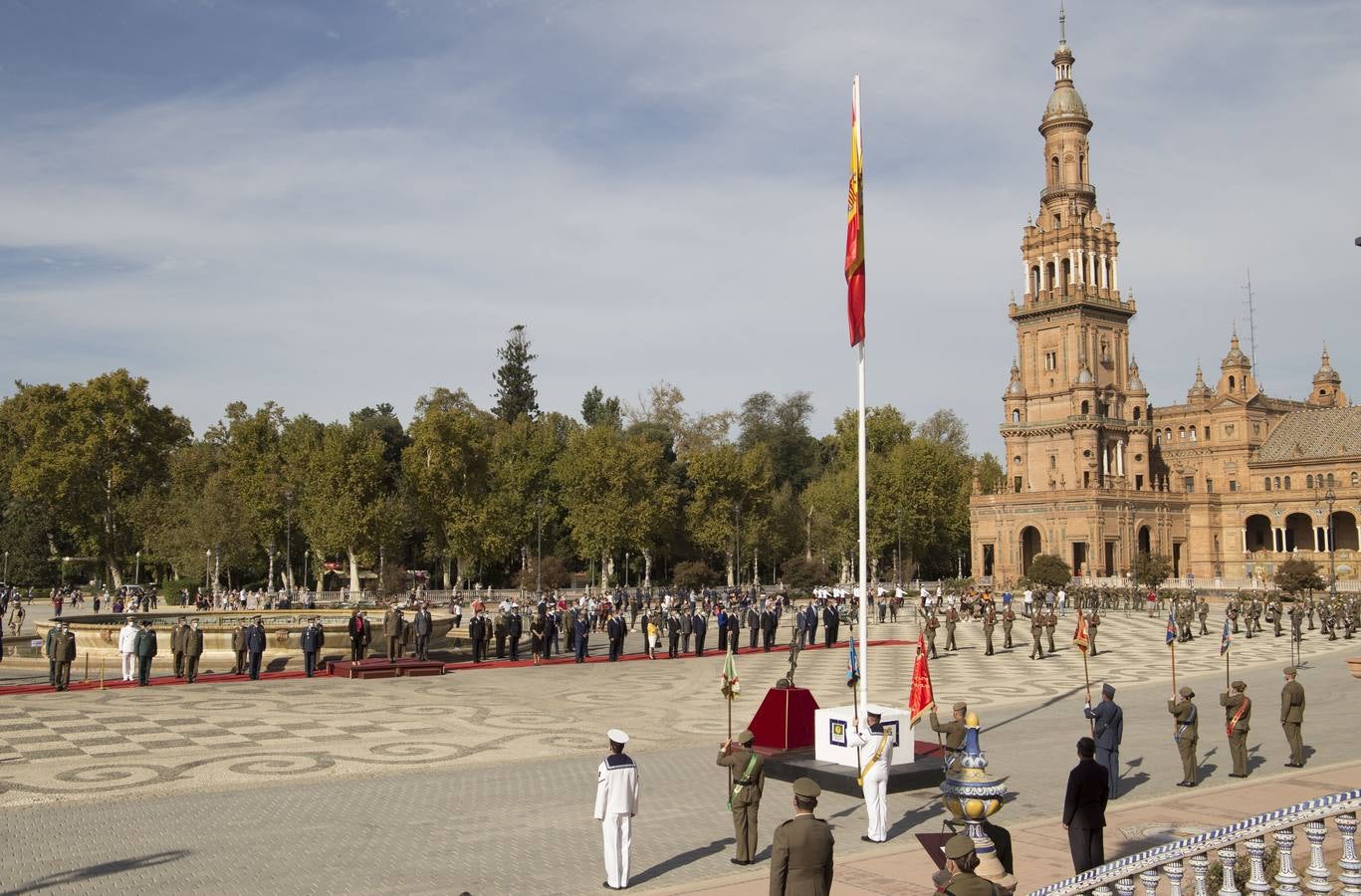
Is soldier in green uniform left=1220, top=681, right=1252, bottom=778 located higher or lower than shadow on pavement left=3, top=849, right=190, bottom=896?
higher

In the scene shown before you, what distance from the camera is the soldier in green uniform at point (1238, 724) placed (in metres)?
15.5

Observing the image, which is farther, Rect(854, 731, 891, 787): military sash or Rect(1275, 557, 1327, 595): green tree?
Rect(1275, 557, 1327, 595): green tree

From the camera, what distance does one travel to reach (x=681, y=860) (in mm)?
11781

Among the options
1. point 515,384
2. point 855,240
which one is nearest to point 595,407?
point 515,384

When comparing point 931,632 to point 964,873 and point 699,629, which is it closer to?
point 699,629

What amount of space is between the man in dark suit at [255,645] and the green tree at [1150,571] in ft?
181

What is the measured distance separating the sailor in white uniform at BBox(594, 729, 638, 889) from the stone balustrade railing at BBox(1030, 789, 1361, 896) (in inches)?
194

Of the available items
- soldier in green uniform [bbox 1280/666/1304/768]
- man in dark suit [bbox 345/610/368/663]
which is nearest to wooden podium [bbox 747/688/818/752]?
soldier in green uniform [bbox 1280/666/1304/768]

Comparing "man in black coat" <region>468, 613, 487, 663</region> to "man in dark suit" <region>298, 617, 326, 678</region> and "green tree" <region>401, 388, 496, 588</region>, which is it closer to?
"man in dark suit" <region>298, 617, 326, 678</region>

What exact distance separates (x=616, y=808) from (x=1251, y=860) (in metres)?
5.75

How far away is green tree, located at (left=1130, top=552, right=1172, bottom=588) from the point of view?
6950 cm

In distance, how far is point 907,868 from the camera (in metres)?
11.2

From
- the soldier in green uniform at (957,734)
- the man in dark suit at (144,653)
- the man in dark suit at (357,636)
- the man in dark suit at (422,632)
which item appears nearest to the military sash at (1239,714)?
the soldier in green uniform at (957,734)

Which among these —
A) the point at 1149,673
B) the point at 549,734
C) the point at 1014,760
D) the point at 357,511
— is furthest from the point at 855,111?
the point at 357,511
